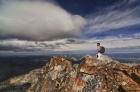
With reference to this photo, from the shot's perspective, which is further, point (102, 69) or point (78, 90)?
point (78, 90)

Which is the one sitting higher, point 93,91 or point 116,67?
point 116,67

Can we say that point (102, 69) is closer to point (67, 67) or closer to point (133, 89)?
point (133, 89)

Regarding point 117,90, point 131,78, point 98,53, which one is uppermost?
point 98,53

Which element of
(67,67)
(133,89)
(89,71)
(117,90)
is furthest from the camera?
(67,67)

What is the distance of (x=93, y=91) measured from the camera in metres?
46.4

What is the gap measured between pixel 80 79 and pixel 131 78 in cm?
1954

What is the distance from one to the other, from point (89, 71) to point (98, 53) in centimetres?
1149

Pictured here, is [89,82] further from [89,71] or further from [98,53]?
A: [98,53]

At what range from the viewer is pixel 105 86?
147 ft

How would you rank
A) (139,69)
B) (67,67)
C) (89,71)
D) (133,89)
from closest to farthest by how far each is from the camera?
(133,89)
(139,69)
(89,71)
(67,67)

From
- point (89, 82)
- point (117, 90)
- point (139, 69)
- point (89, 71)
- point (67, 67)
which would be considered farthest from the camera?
point (67, 67)

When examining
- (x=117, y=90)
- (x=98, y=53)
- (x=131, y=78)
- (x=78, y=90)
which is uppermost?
(x=98, y=53)

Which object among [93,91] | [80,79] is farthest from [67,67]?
[93,91]

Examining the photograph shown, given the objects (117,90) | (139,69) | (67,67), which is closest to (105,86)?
(117,90)
